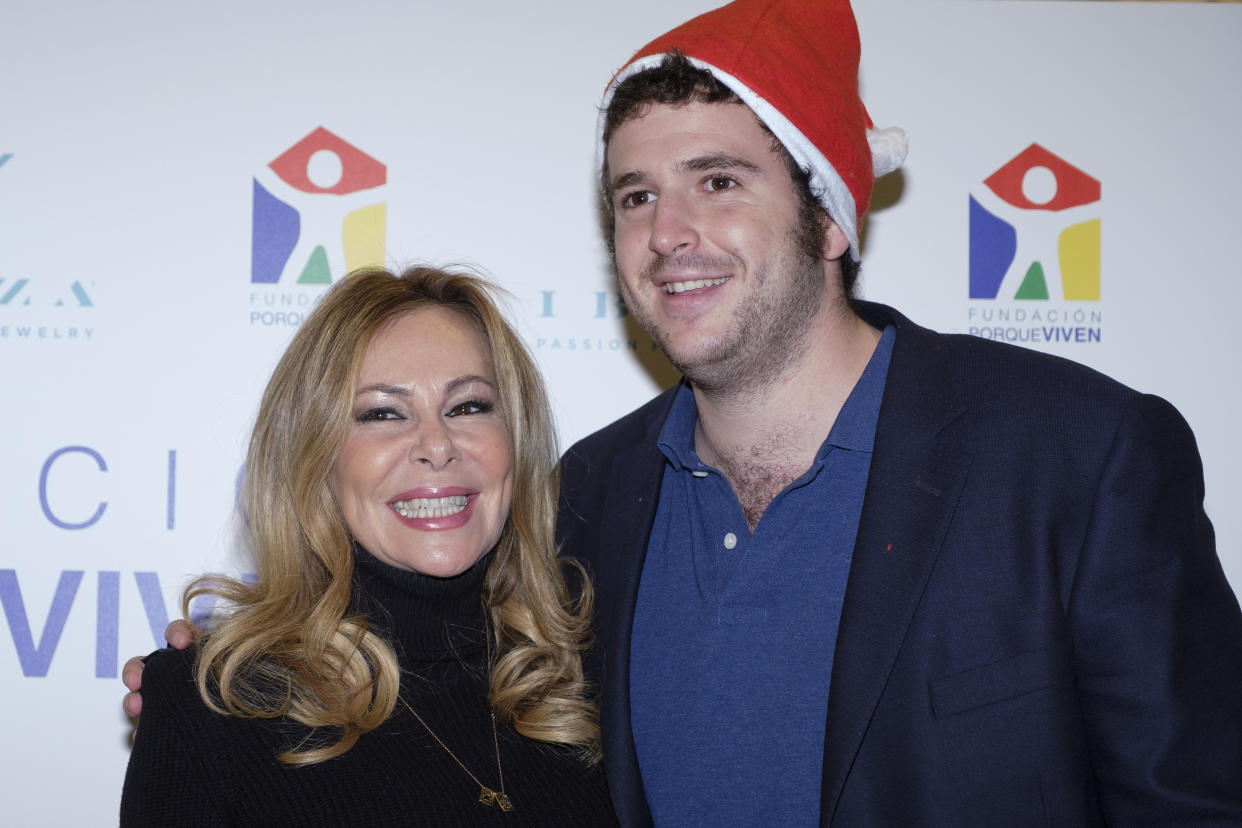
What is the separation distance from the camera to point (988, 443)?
5.43 ft

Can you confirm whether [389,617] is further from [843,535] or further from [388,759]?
[843,535]

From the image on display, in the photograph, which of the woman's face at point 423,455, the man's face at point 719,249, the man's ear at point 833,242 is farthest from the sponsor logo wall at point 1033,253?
the woman's face at point 423,455

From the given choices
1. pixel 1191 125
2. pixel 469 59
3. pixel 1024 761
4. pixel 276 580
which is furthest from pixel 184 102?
pixel 1191 125

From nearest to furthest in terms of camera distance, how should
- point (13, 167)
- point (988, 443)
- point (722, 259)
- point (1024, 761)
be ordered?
point (1024, 761) < point (988, 443) < point (722, 259) < point (13, 167)

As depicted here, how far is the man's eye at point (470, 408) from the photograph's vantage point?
1.99m

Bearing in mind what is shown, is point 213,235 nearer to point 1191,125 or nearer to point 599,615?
point 599,615

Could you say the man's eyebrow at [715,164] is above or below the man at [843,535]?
above

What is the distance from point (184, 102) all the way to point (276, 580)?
50.9 inches

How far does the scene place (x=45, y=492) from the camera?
244 cm

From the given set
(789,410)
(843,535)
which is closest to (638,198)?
(789,410)

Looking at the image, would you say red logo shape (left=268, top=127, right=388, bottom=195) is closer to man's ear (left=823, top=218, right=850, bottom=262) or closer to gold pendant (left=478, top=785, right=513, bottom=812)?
man's ear (left=823, top=218, right=850, bottom=262)

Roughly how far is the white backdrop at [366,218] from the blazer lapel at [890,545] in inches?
36.1

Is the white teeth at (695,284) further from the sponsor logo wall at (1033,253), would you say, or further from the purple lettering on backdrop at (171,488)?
the purple lettering on backdrop at (171,488)

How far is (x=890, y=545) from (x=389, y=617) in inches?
37.0
